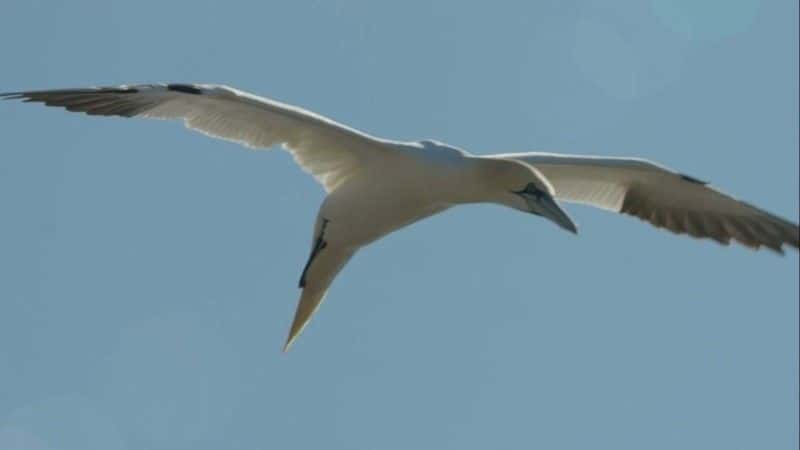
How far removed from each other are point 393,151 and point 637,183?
240cm

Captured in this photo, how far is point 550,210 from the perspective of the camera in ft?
40.5

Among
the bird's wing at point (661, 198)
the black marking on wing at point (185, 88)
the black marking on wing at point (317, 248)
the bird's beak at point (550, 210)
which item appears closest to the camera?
the bird's beak at point (550, 210)

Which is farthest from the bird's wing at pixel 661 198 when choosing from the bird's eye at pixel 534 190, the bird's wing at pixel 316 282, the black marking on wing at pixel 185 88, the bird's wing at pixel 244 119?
the black marking on wing at pixel 185 88

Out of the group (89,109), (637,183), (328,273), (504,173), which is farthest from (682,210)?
(89,109)

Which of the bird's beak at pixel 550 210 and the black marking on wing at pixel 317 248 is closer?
the bird's beak at pixel 550 210

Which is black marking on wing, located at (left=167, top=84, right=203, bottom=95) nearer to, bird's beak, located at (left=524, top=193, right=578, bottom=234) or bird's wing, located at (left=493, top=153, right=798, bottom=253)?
bird's wing, located at (left=493, top=153, right=798, bottom=253)

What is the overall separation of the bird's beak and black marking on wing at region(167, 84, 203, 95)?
2476 millimetres

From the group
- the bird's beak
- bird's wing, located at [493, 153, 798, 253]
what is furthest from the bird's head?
bird's wing, located at [493, 153, 798, 253]

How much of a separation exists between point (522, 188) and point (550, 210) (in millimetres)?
323

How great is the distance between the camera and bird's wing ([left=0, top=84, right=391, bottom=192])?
1257cm

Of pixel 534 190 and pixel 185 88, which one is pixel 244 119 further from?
pixel 534 190

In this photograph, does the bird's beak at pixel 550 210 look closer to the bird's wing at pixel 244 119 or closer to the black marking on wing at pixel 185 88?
the bird's wing at pixel 244 119

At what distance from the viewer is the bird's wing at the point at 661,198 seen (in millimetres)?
13359

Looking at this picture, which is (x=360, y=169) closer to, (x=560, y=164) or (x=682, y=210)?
(x=560, y=164)
